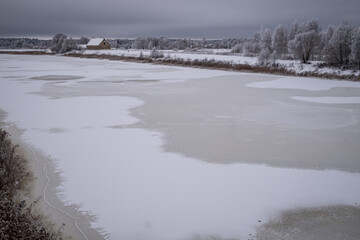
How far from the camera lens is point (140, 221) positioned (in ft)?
12.9

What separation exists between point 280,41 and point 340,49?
24455 millimetres

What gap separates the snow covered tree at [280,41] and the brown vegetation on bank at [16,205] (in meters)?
49.7

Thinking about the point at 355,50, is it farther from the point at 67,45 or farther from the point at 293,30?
the point at 67,45

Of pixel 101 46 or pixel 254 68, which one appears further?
pixel 101 46

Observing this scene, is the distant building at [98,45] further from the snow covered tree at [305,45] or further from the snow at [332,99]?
the snow at [332,99]

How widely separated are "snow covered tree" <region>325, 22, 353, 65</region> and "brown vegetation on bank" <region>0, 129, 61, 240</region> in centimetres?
2770

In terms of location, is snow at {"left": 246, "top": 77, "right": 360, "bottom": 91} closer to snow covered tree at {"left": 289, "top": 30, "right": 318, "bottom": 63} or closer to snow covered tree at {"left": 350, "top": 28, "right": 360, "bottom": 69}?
snow covered tree at {"left": 350, "top": 28, "right": 360, "bottom": 69}

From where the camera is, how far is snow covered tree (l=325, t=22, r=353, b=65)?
27672 mm

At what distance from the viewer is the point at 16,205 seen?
3.77m

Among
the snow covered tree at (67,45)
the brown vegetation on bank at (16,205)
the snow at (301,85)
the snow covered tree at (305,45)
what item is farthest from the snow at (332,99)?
the snow covered tree at (67,45)

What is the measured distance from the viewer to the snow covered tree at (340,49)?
27.7m

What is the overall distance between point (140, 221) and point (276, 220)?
1.70 m

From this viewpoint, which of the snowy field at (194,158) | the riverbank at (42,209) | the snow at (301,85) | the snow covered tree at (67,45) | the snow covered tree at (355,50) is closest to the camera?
the riverbank at (42,209)

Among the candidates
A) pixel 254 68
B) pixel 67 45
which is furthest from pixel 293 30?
pixel 67 45
